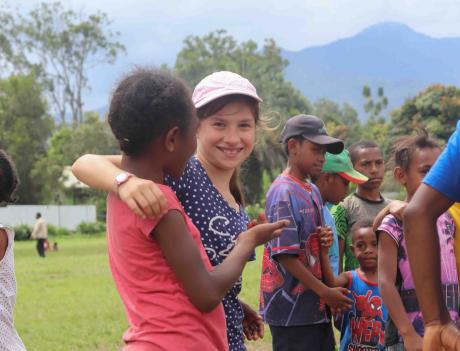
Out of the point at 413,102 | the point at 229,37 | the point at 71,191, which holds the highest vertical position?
the point at 229,37

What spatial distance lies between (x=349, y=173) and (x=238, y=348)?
6.68ft

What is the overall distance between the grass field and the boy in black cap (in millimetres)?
3189

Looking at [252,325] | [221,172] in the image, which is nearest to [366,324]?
[252,325]

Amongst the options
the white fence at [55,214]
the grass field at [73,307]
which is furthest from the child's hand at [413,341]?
the white fence at [55,214]

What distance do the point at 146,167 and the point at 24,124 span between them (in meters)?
37.2

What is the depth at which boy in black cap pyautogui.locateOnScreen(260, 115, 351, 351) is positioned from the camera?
344 cm

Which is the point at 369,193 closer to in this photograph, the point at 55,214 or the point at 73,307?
the point at 73,307

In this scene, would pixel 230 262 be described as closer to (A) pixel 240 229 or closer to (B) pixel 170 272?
(B) pixel 170 272

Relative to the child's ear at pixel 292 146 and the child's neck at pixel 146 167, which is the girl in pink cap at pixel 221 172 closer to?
the child's neck at pixel 146 167

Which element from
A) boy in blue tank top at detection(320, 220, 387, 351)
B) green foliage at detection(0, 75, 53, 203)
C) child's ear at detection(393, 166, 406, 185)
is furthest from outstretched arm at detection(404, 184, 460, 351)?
green foliage at detection(0, 75, 53, 203)

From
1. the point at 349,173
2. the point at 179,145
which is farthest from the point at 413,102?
the point at 179,145

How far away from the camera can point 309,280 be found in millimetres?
3410

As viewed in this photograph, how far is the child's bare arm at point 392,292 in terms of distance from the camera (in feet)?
10.1

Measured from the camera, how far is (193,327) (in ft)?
6.90
